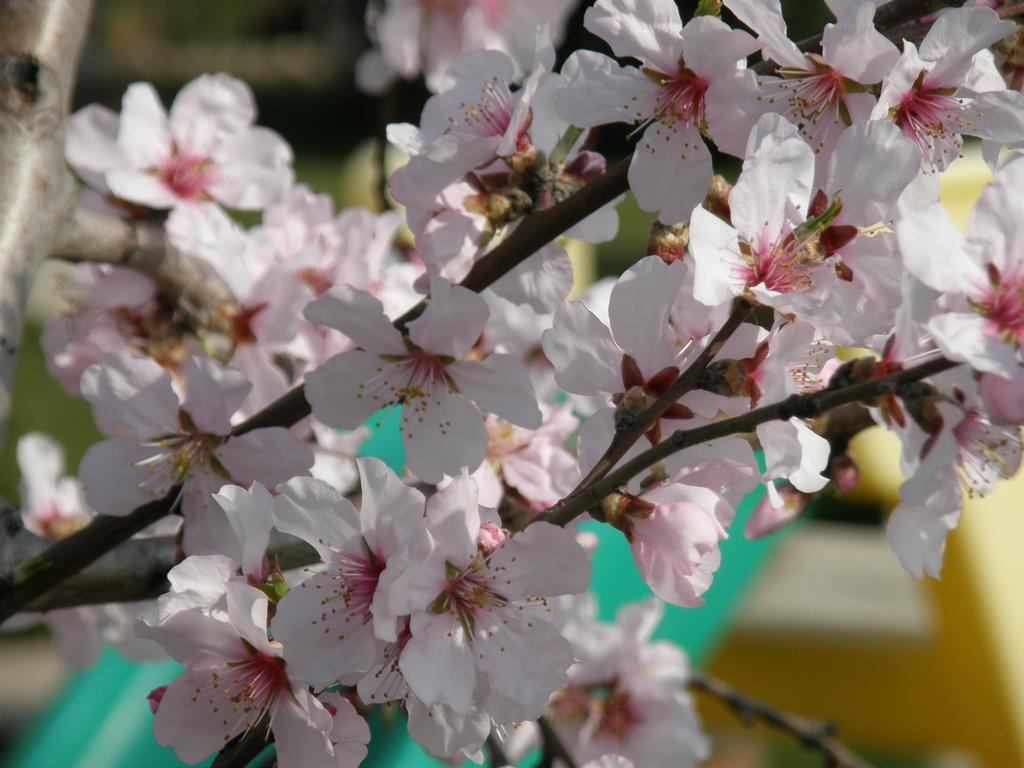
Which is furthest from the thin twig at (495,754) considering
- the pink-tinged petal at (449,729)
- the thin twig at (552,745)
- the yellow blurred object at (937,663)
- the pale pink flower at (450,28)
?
the yellow blurred object at (937,663)

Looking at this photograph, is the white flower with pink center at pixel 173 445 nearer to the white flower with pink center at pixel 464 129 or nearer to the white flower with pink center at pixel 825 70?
the white flower with pink center at pixel 464 129

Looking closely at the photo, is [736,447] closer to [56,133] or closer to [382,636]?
[382,636]

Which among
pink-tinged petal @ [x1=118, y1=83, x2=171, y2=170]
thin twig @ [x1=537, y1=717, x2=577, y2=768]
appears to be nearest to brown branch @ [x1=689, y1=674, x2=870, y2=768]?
thin twig @ [x1=537, y1=717, x2=577, y2=768]

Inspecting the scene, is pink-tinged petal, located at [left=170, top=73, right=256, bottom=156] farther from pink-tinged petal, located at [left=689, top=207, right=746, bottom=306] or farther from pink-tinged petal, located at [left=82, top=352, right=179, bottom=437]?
pink-tinged petal, located at [left=689, top=207, right=746, bottom=306]

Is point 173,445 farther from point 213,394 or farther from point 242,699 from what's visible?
point 242,699

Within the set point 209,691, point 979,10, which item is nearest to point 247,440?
point 209,691

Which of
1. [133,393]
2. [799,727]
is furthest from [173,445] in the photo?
[799,727]
